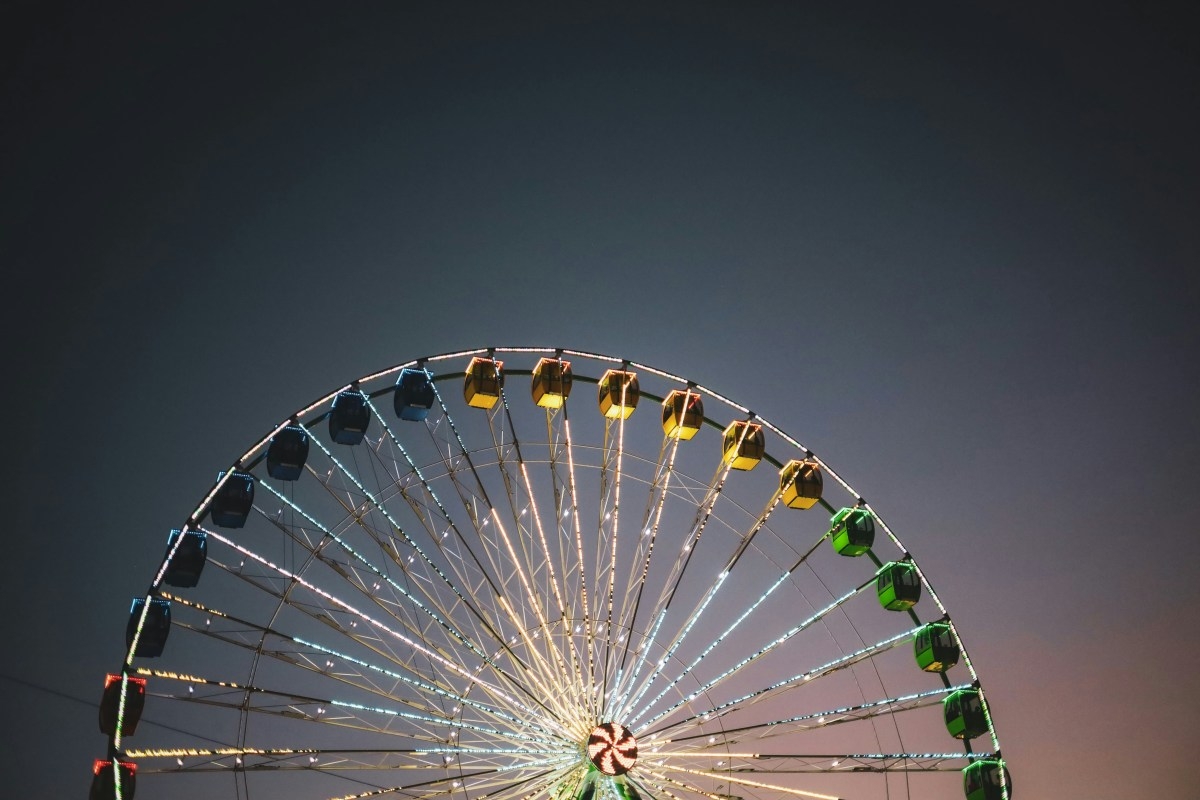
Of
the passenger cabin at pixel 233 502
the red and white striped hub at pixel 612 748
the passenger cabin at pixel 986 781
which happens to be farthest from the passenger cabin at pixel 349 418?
the passenger cabin at pixel 986 781

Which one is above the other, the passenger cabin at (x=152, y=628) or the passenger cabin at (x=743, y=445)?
the passenger cabin at (x=743, y=445)

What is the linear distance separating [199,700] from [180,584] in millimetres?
2660

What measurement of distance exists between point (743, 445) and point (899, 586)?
3.69m

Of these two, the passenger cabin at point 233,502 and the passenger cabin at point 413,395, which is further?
the passenger cabin at point 413,395

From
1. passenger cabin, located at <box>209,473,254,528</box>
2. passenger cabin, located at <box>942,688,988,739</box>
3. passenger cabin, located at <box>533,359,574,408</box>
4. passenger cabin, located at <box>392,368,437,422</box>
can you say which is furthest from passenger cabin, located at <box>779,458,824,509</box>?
passenger cabin, located at <box>209,473,254,528</box>

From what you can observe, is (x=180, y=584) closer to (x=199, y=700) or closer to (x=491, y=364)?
(x=199, y=700)

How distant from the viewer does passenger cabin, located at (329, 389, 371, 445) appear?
18.0 m

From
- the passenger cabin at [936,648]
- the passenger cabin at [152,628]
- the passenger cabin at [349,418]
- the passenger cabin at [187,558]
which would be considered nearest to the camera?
the passenger cabin at [152,628]

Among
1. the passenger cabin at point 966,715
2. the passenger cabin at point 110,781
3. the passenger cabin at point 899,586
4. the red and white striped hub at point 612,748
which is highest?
the passenger cabin at point 899,586

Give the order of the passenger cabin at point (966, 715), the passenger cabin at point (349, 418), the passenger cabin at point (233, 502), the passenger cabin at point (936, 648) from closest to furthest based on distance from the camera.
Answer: the passenger cabin at point (233, 502) → the passenger cabin at point (349, 418) → the passenger cabin at point (966, 715) → the passenger cabin at point (936, 648)

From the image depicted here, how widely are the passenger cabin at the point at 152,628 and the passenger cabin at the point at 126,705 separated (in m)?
0.87

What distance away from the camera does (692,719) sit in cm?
1620

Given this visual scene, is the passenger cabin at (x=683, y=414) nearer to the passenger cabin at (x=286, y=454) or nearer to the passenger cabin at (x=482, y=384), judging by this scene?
the passenger cabin at (x=482, y=384)

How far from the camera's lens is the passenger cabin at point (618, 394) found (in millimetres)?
19453
